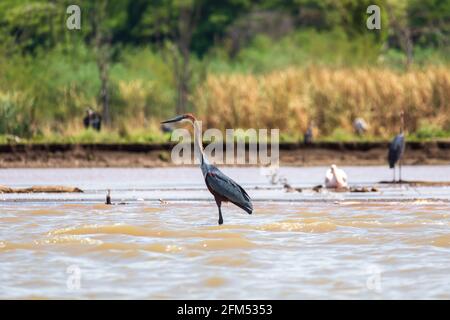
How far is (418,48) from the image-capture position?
50.2 meters

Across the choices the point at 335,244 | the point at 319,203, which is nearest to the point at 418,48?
the point at 319,203

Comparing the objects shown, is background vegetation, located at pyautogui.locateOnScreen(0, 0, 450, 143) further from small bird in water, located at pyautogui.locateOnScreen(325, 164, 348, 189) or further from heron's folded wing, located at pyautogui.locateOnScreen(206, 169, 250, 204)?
heron's folded wing, located at pyautogui.locateOnScreen(206, 169, 250, 204)

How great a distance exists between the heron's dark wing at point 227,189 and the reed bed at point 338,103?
44.1 ft

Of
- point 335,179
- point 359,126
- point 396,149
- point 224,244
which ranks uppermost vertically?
point 359,126

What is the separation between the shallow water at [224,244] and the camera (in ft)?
37.3

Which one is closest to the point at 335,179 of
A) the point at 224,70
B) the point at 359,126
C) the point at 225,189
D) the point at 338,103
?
the point at 225,189

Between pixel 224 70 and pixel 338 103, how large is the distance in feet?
36.4

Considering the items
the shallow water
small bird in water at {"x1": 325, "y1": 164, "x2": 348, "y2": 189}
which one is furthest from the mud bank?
small bird in water at {"x1": 325, "y1": 164, "x2": 348, "y2": 189}

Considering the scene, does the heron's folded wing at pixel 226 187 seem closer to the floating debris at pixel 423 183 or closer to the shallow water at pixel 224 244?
the shallow water at pixel 224 244

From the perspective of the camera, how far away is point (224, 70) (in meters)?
39.8

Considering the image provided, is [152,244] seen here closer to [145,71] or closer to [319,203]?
[319,203]

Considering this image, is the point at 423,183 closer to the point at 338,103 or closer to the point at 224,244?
the point at 224,244

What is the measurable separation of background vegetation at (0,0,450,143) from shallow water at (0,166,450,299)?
8.07 m

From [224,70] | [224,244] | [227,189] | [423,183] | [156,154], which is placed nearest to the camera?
[224,244]
